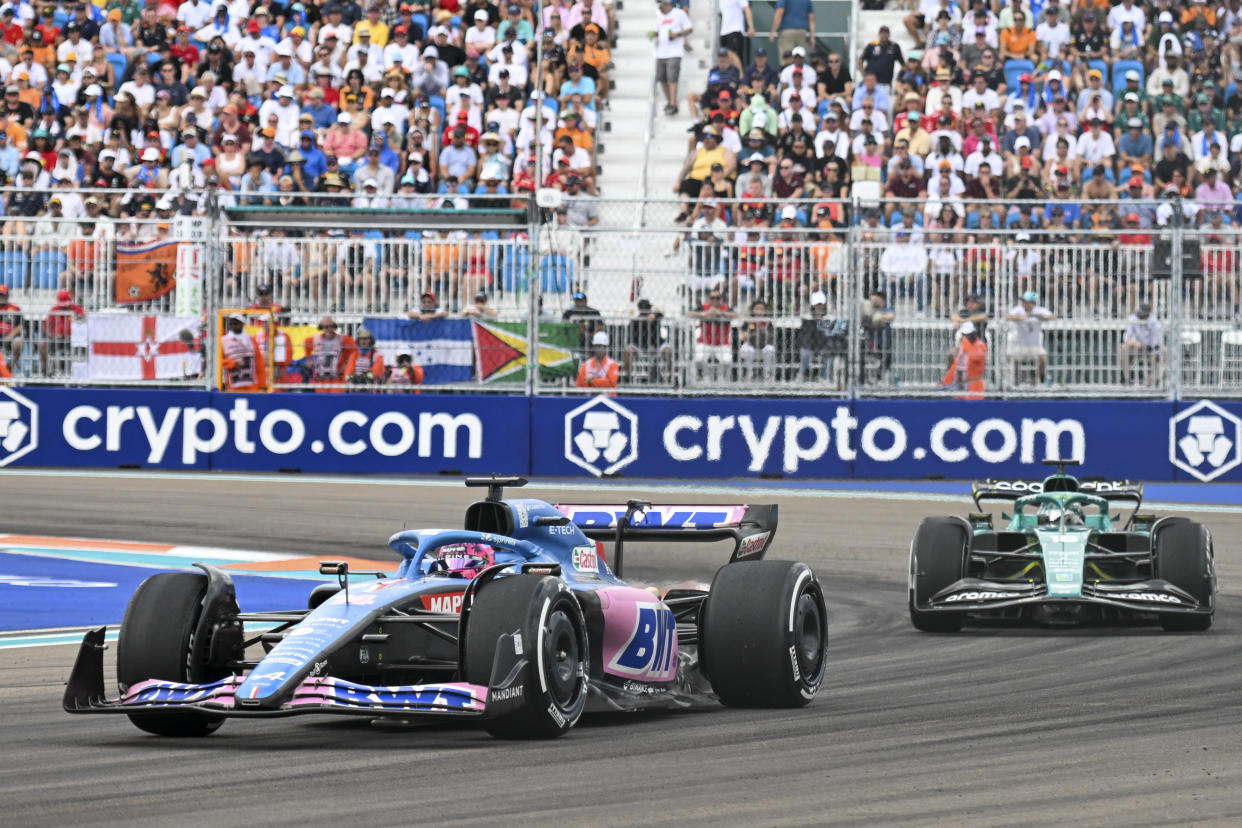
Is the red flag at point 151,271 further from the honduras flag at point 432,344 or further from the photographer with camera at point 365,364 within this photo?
the honduras flag at point 432,344

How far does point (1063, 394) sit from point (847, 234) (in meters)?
2.80

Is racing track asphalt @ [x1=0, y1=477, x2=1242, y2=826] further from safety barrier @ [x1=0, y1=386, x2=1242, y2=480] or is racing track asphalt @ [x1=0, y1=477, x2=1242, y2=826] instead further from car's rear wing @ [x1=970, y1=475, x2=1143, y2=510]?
safety barrier @ [x1=0, y1=386, x2=1242, y2=480]

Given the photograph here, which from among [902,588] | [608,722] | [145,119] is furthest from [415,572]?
[145,119]

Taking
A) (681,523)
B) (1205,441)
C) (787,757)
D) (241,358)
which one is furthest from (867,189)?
(787,757)

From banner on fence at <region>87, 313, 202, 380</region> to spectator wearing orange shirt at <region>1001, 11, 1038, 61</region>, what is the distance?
10.9 metres

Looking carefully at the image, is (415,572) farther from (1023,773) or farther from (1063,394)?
(1063,394)

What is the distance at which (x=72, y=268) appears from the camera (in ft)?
69.3

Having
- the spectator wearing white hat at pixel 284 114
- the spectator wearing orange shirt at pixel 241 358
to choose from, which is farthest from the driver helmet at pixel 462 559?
the spectator wearing white hat at pixel 284 114

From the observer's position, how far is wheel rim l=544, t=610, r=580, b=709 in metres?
7.25

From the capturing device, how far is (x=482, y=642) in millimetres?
7074

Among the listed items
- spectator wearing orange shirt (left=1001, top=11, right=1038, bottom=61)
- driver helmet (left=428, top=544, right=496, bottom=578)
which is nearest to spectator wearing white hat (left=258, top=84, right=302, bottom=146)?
spectator wearing orange shirt (left=1001, top=11, right=1038, bottom=61)

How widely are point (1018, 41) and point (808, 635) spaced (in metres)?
18.0

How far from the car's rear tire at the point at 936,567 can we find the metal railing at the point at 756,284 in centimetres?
843

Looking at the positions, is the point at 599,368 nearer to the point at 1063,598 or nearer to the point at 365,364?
the point at 365,364
